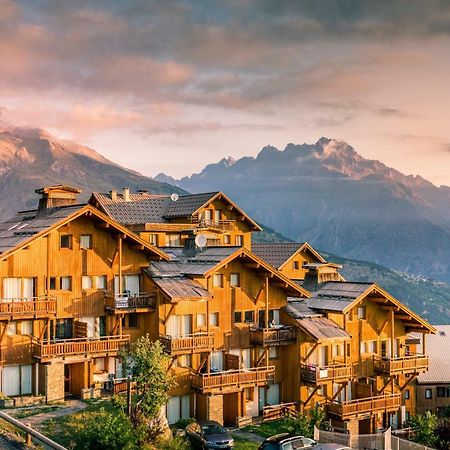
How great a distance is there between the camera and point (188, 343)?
51.1 meters

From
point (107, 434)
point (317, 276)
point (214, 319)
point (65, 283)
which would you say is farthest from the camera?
point (317, 276)

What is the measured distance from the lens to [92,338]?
163 ft

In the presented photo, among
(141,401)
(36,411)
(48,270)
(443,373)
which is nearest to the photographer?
(141,401)

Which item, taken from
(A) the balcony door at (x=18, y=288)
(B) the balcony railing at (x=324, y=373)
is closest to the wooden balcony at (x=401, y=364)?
(B) the balcony railing at (x=324, y=373)

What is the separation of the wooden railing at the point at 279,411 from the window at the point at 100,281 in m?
15.1

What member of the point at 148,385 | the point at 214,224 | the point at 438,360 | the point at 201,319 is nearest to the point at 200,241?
the point at 201,319

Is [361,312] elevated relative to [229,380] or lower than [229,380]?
elevated

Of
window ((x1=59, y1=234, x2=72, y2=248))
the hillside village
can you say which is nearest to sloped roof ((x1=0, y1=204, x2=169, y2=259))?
the hillside village

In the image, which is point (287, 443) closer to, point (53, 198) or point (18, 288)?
point (18, 288)

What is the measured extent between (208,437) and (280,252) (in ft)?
132

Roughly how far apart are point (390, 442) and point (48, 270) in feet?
78.7

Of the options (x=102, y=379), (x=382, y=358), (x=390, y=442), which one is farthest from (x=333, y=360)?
(x=102, y=379)

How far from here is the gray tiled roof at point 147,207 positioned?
77.7 metres

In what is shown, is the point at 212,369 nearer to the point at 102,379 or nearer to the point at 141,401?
the point at 102,379
